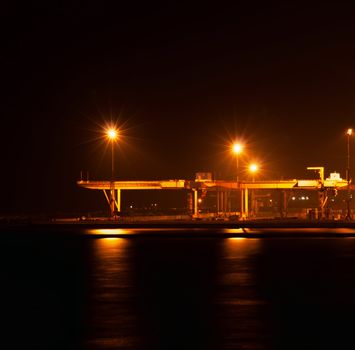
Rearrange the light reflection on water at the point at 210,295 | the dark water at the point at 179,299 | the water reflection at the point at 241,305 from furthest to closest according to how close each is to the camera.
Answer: the light reflection on water at the point at 210,295 → the dark water at the point at 179,299 → the water reflection at the point at 241,305

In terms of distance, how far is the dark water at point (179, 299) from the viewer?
13953 mm

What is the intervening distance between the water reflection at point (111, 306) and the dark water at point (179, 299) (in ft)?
0.08

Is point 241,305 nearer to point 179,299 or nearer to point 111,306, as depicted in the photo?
point 179,299

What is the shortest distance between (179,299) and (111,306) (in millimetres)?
1962

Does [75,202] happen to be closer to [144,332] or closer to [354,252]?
[354,252]

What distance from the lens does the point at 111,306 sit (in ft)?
58.2

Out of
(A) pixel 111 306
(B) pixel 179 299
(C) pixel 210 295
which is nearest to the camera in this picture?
(A) pixel 111 306

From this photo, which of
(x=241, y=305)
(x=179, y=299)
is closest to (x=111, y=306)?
(x=179, y=299)

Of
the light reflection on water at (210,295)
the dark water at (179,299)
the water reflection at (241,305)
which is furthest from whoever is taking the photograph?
the light reflection on water at (210,295)

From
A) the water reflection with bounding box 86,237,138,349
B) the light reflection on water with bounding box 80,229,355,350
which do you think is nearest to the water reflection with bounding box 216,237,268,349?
the light reflection on water with bounding box 80,229,355,350

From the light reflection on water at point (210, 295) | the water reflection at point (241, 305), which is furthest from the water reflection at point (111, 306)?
the water reflection at point (241, 305)

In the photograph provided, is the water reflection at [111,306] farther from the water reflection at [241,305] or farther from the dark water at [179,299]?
the water reflection at [241,305]

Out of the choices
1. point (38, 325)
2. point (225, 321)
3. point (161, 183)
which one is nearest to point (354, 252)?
point (225, 321)

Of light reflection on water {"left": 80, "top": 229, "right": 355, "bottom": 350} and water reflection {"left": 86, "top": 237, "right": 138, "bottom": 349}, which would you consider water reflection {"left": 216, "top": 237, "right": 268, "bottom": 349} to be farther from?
water reflection {"left": 86, "top": 237, "right": 138, "bottom": 349}
